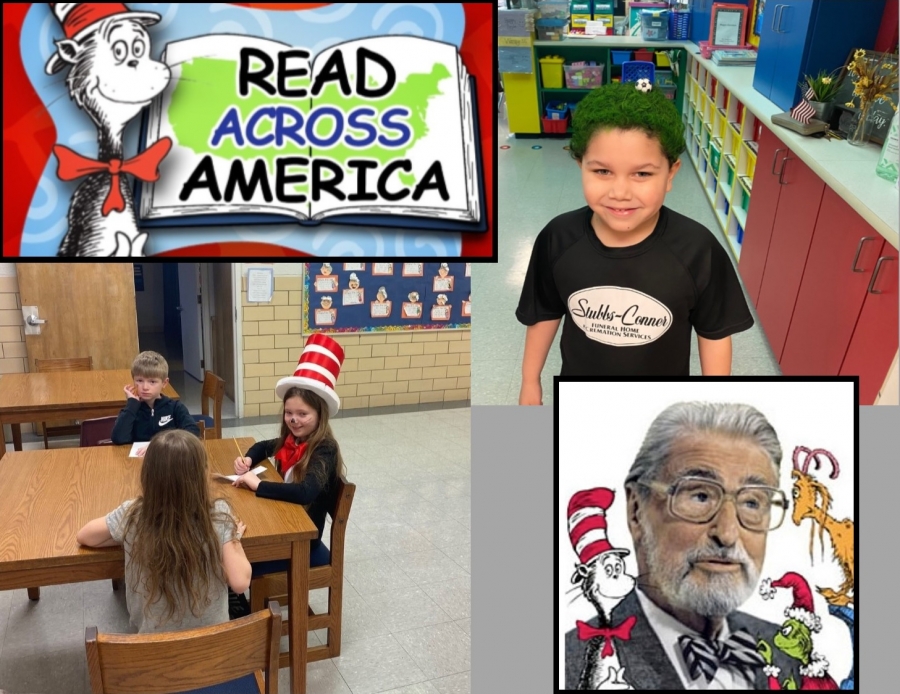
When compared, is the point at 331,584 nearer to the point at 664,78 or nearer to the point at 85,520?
the point at 85,520

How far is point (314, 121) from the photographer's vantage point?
42.7 inches

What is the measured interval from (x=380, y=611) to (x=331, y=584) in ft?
1.62

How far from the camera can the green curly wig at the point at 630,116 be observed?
1037 millimetres

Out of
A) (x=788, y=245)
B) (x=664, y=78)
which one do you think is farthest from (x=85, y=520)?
(x=664, y=78)

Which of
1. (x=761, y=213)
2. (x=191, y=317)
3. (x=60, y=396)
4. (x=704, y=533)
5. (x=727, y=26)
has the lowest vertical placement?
(x=191, y=317)

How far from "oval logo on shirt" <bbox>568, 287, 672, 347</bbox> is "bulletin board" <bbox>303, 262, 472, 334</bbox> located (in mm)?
4632

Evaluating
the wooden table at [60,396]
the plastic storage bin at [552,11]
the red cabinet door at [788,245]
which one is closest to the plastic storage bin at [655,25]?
the plastic storage bin at [552,11]

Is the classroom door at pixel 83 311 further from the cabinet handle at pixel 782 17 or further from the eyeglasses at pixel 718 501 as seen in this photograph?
the eyeglasses at pixel 718 501

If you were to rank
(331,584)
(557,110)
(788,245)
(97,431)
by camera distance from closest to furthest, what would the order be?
(788,245) → (331,584) → (97,431) → (557,110)

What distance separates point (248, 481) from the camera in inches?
109

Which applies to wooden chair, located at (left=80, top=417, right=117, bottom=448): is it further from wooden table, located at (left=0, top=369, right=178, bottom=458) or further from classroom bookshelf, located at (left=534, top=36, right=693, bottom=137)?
classroom bookshelf, located at (left=534, top=36, right=693, bottom=137)

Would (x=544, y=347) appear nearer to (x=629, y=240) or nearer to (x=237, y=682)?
(x=629, y=240)

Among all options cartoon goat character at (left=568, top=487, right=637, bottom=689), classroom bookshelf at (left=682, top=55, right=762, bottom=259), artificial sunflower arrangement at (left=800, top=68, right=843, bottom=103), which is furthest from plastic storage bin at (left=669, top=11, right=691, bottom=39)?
cartoon goat character at (left=568, top=487, right=637, bottom=689)

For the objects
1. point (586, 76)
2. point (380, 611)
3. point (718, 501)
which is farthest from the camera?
point (586, 76)
